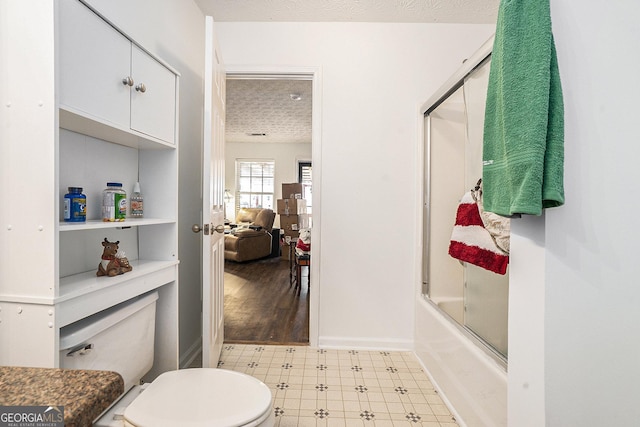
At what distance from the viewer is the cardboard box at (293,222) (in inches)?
230

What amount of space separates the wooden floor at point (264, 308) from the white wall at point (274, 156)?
2.66m

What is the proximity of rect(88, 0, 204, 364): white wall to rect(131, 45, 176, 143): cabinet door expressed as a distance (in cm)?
38

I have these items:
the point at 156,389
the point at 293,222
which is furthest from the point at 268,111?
the point at 156,389

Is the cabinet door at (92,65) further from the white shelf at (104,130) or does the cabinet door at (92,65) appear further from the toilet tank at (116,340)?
the toilet tank at (116,340)

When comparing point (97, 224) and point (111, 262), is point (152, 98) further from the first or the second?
point (111, 262)

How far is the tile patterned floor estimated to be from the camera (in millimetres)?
1639

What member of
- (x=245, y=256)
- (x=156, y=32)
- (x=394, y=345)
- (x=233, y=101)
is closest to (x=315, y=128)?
(x=156, y=32)

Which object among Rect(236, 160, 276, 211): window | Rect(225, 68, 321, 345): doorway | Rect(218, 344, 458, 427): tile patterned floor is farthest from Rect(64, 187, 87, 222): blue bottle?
Rect(236, 160, 276, 211): window

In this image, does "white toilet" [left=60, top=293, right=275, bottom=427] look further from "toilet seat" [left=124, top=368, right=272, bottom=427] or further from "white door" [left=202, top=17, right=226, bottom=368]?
"white door" [left=202, top=17, right=226, bottom=368]

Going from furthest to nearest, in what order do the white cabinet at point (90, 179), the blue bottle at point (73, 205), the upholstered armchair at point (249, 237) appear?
the upholstered armchair at point (249, 237) < the blue bottle at point (73, 205) < the white cabinet at point (90, 179)

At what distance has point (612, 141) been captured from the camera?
822mm

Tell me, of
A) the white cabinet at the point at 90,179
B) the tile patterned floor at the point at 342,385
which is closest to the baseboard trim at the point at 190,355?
the tile patterned floor at the point at 342,385


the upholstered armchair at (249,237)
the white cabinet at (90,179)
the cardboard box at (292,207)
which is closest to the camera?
the white cabinet at (90,179)

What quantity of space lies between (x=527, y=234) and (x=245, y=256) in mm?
5127
